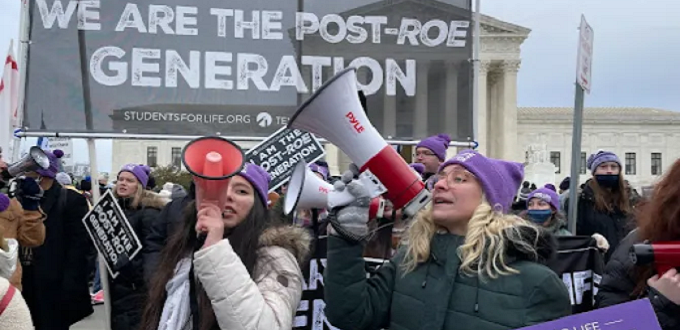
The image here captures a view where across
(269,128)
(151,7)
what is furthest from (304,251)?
(151,7)

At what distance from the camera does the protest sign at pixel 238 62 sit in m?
5.21

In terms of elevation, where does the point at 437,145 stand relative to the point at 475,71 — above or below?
below

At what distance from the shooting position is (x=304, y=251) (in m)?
2.76

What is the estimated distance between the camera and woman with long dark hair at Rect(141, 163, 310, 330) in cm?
236

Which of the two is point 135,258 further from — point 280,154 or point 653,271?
point 653,271

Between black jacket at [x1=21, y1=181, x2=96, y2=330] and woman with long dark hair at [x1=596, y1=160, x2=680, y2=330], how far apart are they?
14.3ft

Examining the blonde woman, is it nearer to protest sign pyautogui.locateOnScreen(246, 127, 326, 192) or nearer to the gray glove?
the gray glove

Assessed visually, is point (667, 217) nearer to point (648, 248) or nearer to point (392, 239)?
point (648, 248)

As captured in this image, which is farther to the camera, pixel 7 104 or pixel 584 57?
pixel 7 104

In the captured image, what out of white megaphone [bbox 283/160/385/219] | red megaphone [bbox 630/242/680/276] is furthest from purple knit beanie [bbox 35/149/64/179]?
red megaphone [bbox 630/242/680/276]

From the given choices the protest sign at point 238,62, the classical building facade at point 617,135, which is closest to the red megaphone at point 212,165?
the protest sign at point 238,62

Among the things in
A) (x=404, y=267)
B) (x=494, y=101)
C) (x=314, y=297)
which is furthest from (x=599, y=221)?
(x=494, y=101)

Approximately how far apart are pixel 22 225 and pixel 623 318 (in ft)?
14.4

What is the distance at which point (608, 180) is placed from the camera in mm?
5441
